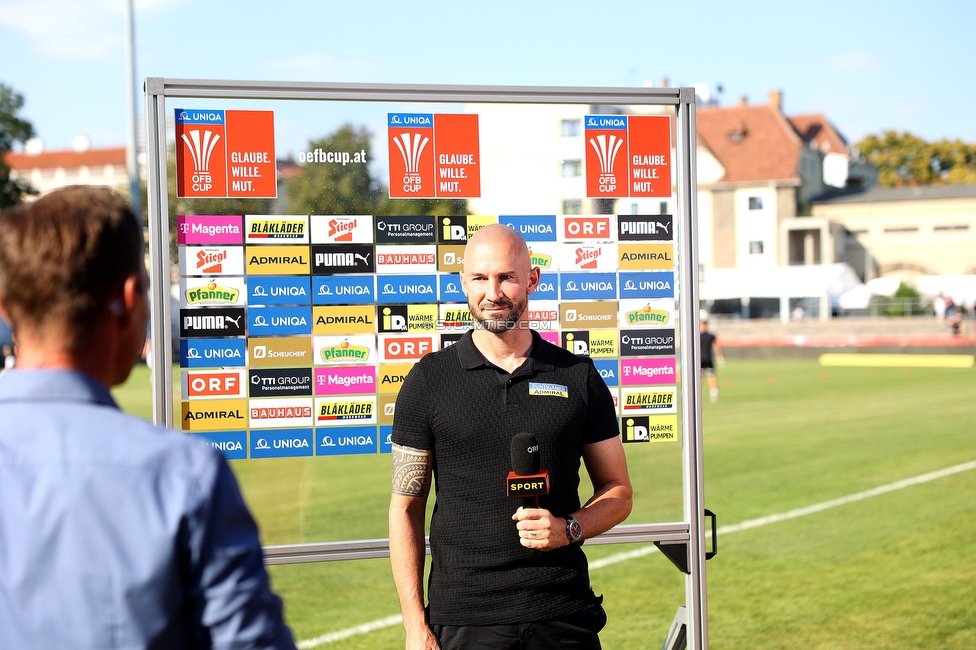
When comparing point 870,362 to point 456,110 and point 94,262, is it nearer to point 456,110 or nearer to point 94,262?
point 456,110

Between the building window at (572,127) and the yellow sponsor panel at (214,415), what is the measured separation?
2.01 meters

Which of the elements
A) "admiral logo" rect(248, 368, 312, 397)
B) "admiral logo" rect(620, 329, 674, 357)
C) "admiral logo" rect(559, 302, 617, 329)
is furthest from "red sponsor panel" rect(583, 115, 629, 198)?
"admiral logo" rect(248, 368, 312, 397)

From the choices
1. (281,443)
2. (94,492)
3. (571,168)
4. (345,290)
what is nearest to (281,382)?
(281,443)

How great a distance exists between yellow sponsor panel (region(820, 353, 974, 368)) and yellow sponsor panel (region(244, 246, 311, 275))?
1367 inches

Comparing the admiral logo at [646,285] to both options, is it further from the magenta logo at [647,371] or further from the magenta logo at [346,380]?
the magenta logo at [346,380]

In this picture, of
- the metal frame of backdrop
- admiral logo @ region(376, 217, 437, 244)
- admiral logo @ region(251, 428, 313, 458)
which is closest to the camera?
the metal frame of backdrop

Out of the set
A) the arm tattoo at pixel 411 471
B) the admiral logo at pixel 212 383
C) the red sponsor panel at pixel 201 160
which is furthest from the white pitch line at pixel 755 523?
the arm tattoo at pixel 411 471

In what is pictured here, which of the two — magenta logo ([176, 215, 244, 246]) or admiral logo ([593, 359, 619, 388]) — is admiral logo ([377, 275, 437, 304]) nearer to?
magenta logo ([176, 215, 244, 246])

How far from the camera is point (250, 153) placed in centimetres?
442

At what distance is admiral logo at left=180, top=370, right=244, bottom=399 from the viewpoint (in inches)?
173

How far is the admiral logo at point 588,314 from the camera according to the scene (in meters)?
4.77

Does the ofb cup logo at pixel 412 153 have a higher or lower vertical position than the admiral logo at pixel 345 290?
higher

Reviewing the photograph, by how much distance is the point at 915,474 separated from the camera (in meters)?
12.9

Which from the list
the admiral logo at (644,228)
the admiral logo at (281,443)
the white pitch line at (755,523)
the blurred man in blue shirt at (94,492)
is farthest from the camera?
the white pitch line at (755,523)
